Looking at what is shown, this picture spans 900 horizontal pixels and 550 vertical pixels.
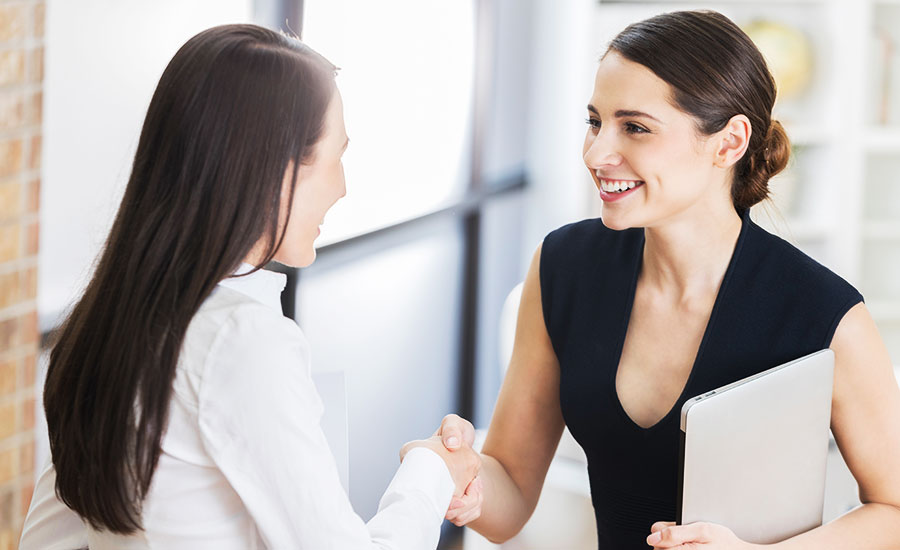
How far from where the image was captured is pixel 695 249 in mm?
1536

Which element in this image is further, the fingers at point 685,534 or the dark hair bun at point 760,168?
the dark hair bun at point 760,168

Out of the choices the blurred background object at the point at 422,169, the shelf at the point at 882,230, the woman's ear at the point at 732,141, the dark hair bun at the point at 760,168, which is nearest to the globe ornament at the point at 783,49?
the blurred background object at the point at 422,169

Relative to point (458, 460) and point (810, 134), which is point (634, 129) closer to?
point (458, 460)

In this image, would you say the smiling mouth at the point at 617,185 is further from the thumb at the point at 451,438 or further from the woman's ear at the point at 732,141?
the thumb at the point at 451,438

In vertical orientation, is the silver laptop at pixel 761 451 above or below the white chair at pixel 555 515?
above

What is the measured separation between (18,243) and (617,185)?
95 centimetres

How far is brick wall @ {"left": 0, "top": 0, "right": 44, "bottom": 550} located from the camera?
1530 millimetres

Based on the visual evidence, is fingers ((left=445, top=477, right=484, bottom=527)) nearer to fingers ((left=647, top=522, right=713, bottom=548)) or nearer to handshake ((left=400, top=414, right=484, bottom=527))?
handshake ((left=400, top=414, right=484, bottom=527))

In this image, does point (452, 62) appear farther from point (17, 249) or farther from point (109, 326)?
point (109, 326)

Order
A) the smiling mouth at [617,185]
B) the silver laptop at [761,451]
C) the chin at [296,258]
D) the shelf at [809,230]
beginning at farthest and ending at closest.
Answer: the shelf at [809,230] < the smiling mouth at [617,185] < the silver laptop at [761,451] < the chin at [296,258]

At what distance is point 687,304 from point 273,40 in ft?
2.73

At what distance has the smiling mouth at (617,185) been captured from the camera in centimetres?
145

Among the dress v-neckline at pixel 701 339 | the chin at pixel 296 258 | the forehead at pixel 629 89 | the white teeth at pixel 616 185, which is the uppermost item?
the forehead at pixel 629 89

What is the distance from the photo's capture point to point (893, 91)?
3.65 m
